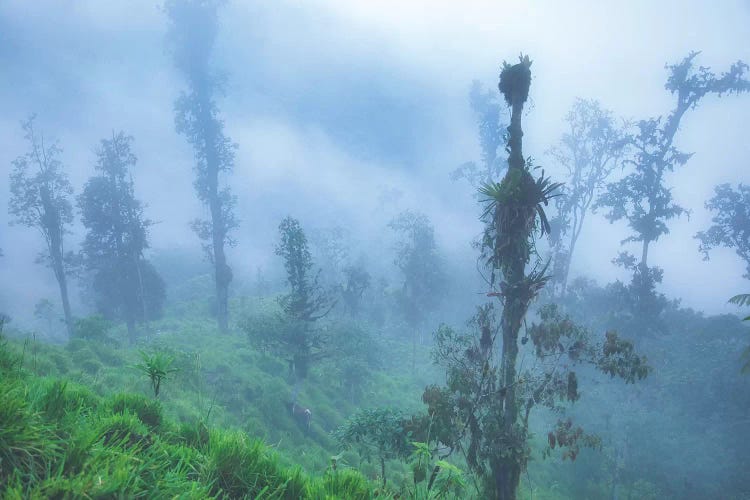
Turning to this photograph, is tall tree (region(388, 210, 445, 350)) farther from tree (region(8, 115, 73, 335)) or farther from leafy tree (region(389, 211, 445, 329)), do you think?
tree (region(8, 115, 73, 335))

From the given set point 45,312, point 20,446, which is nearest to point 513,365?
point 20,446

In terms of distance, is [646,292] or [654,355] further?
[654,355]

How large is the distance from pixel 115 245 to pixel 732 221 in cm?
5098

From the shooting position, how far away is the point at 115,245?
31734mm

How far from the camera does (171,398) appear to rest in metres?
14.3

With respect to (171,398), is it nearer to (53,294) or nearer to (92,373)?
(92,373)

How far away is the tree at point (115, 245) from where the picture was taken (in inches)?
1225

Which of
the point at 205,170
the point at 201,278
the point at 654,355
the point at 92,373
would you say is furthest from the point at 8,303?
the point at 654,355

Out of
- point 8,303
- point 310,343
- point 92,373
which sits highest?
point 310,343

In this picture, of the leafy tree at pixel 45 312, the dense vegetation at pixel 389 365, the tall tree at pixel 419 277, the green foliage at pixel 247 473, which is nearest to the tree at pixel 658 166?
the dense vegetation at pixel 389 365

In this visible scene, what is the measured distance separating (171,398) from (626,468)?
23359 mm

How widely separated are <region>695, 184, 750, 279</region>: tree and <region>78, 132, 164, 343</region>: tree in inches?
1853

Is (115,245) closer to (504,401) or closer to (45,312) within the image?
(45,312)

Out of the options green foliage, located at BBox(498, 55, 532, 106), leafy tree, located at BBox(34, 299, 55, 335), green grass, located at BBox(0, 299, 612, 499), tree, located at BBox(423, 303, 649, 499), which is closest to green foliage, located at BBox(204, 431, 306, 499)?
green grass, located at BBox(0, 299, 612, 499)
